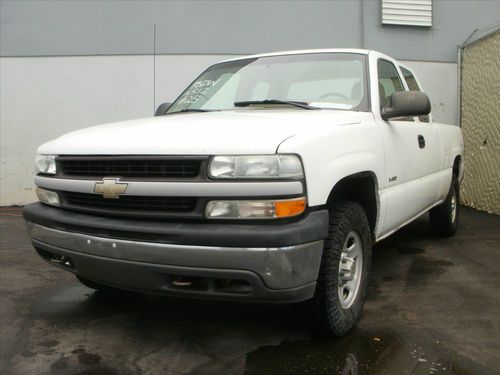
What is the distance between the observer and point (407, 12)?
8.23 metres

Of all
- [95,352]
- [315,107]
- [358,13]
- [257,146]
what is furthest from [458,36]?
[95,352]

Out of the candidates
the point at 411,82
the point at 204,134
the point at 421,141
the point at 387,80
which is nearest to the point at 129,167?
the point at 204,134

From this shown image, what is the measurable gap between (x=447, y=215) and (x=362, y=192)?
8.98ft

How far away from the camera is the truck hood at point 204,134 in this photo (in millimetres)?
2512

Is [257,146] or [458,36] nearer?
[257,146]

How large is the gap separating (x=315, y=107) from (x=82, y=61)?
5847 mm

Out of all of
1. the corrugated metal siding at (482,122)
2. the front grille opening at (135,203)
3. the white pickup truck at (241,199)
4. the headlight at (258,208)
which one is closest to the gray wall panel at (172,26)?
the corrugated metal siding at (482,122)

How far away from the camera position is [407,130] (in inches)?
157

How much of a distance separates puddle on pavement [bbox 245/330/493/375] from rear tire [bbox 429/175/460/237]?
2.91m

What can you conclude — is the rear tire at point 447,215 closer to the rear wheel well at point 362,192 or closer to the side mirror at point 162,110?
the rear wheel well at point 362,192

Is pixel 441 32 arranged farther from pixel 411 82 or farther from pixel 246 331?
pixel 246 331

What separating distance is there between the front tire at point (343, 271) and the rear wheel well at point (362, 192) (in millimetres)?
76

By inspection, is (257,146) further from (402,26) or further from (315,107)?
(402,26)

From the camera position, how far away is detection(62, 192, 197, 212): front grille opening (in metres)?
2.56
